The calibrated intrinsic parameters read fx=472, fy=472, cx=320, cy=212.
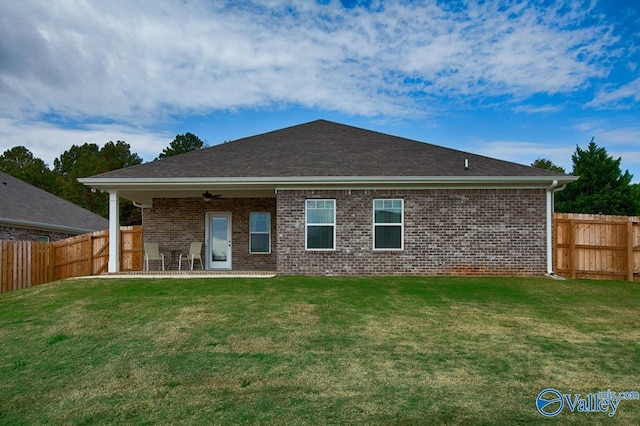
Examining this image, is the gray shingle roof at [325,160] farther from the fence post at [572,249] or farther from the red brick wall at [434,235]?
the fence post at [572,249]

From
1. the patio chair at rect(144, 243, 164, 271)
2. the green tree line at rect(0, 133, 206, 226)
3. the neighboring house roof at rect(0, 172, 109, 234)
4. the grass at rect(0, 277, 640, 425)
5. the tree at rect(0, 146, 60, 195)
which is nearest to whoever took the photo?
the grass at rect(0, 277, 640, 425)

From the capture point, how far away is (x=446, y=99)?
22281 millimetres

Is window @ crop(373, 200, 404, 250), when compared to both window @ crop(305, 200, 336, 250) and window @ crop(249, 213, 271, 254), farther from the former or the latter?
window @ crop(249, 213, 271, 254)

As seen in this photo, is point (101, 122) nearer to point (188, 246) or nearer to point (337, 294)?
point (188, 246)

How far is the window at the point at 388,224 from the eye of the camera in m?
13.2

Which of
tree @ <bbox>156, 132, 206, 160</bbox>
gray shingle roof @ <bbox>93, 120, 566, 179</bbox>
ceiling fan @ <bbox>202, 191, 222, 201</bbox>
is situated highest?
tree @ <bbox>156, 132, 206, 160</bbox>

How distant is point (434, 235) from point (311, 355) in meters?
7.90

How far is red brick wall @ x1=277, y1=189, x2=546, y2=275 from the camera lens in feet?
43.0

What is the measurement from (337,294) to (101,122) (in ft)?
123

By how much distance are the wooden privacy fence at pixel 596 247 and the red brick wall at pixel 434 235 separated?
0.81m

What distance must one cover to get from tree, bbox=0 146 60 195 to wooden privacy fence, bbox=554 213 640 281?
137ft

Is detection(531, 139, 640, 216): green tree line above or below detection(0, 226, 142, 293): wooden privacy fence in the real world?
above

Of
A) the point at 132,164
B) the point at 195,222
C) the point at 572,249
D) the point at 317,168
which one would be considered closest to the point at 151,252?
the point at 195,222

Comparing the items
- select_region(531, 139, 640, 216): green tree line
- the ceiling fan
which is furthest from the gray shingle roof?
select_region(531, 139, 640, 216): green tree line
